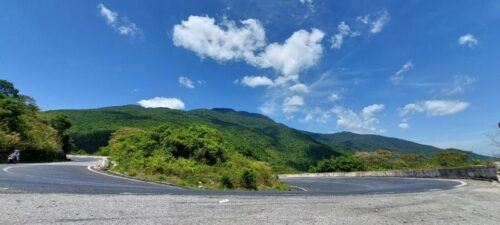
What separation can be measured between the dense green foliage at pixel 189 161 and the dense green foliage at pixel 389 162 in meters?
26.0

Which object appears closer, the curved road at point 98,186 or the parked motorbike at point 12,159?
the curved road at point 98,186

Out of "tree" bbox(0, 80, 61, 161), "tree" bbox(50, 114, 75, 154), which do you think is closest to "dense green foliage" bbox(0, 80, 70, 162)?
"tree" bbox(0, 80, 61, 161)

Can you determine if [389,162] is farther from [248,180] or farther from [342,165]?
[248,180]

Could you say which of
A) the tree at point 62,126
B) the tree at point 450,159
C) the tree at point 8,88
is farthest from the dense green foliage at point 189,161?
the tree at point 8,88

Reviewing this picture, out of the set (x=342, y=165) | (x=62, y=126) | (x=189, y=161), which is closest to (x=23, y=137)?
(x=62, y=126)

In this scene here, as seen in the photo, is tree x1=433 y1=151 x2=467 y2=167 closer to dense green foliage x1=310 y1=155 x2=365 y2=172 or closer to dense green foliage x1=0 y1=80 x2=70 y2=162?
dense green foliage x1=310 y1=155 x2=365 y2=172

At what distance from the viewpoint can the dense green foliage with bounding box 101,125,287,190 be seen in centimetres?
2238

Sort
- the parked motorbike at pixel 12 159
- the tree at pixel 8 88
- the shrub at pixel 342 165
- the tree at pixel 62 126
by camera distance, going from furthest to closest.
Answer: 1. the tree at pixel 8 88
2. the tree at pixel 62 126
3. the shrub at pixel 342 165
4. the parked motorbike at pixel 12 159

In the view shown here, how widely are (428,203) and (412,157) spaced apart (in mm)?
56163

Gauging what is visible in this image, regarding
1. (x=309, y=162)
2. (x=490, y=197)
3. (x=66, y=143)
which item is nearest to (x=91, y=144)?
(x=66, y=143)

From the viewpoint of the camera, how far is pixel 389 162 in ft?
211

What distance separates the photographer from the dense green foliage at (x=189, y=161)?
22.4 meters

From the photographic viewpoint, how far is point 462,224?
9.76 metres

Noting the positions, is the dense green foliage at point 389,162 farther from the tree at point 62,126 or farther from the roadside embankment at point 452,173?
the tree at point 62,126
